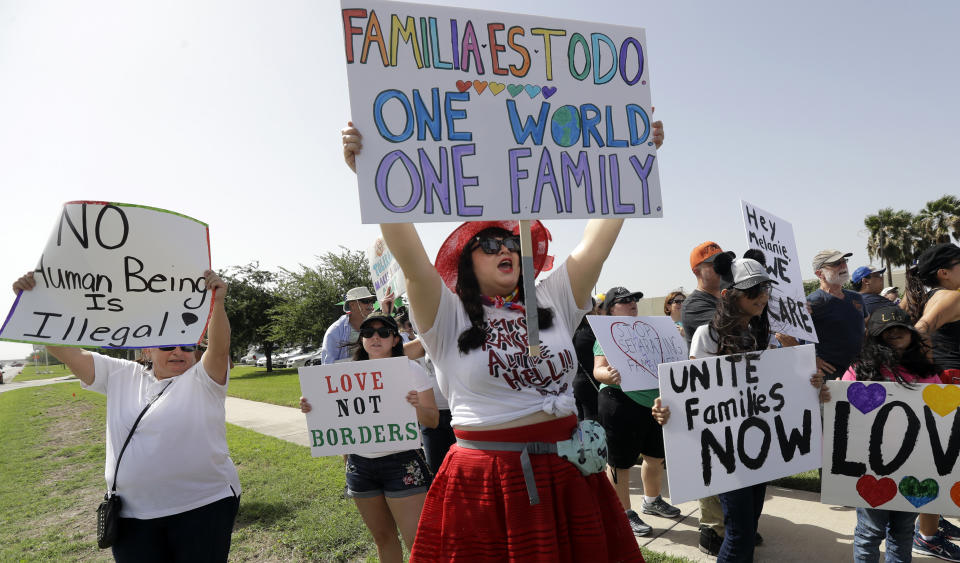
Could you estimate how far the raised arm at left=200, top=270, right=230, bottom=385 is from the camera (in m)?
2.72

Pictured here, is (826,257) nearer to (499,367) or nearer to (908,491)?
(908,491)

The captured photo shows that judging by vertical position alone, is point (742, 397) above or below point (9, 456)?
above

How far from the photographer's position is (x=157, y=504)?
2.58 m

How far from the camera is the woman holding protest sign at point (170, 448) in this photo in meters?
2.57

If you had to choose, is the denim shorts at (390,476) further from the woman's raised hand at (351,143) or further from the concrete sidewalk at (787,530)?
the woman's raised hand at (351,143)

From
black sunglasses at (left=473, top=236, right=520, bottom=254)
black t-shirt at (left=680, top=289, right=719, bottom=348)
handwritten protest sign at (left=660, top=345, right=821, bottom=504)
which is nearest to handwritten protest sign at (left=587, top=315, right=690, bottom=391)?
black t-shirt at (left=680, top=289, right=719, bottom=348)

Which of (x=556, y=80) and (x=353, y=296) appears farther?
(x=353, y=296)

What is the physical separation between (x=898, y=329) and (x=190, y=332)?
3.73 metres

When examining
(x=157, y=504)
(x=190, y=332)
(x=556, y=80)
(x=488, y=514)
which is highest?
(x=556, y=80)

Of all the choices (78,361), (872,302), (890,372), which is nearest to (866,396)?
(890,372)

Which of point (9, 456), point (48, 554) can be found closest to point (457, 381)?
point (48, 554)

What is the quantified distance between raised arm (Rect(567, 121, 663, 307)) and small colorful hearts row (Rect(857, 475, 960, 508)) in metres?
1.93

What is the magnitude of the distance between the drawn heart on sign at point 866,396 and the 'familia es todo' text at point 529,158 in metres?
1.69

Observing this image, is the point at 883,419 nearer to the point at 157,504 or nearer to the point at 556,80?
the point at 556,80
